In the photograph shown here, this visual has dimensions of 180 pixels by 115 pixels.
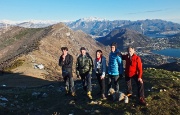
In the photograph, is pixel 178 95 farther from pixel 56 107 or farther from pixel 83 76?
pixel 56 107

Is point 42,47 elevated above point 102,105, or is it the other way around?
point 102,105

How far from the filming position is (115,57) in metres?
17.8

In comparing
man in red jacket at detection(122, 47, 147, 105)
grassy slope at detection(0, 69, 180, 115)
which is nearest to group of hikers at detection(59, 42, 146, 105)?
man in red jacket at detection(122, 47, 147, 105)

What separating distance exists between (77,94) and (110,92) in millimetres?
3163

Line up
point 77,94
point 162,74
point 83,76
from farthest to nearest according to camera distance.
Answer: point 162,74 → point 77,94 → point 83,76

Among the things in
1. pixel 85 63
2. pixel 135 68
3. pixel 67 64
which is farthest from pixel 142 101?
pixel 67 64

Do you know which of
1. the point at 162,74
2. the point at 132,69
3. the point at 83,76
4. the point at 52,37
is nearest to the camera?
the point at 132,69

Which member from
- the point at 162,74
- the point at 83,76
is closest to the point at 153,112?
the point at 83,76

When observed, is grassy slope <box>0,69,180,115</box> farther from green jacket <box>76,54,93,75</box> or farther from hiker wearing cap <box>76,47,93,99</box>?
green jacket <box>76,54,93,75</box>

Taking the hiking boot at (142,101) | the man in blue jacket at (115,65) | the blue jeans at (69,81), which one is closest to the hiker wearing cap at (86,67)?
the blue jeans at (69,81)

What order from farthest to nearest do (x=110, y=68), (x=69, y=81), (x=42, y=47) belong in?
(x=42, y=47)
(x=69, y=81)
(x=110, y=68)

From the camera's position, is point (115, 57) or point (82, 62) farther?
point (82, 62)

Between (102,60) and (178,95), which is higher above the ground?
(102,60)

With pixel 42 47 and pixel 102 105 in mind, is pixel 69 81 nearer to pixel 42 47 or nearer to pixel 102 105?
pixel 102 105
